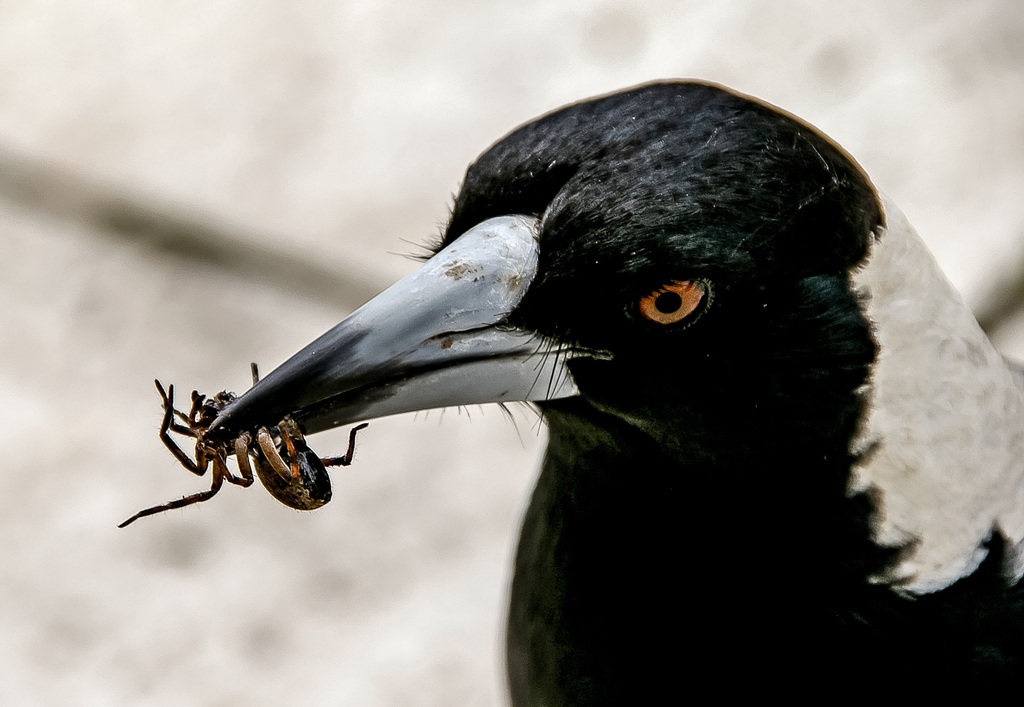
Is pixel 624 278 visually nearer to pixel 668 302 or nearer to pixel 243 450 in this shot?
pixel 668 302

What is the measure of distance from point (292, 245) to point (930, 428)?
181 centimetres

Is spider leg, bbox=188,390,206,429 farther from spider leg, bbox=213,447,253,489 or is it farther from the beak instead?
the beak

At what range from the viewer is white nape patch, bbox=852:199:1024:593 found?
1129 mm

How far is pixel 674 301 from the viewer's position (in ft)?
3.44

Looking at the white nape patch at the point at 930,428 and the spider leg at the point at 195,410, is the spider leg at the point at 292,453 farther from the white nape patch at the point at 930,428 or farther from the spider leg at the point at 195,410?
the white nape patch at the point at 930,428

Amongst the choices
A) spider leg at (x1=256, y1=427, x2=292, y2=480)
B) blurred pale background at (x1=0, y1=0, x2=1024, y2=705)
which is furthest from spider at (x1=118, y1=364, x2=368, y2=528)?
blurred pale background at (x1=0, y1=0, x2=1024, y2=705)

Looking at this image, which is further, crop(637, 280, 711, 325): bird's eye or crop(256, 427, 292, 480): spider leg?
crop(256, 427, 292, 480): spider leg

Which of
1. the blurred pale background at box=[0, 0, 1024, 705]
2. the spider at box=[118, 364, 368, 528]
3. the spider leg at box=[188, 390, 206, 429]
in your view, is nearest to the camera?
the spider at box=[118, 364, 368, 528]

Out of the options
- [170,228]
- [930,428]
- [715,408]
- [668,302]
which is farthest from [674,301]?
[170,228]

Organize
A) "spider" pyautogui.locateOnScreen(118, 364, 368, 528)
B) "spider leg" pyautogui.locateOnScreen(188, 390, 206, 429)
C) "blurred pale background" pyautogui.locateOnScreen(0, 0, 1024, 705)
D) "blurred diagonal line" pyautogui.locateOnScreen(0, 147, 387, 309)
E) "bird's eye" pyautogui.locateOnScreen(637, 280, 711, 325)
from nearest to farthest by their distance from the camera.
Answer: "bird's eye" pyautogui.locateOnScreen(637, 280, 711, 325) < "spider" pyautogui.locateOnScreen(118, 364, 368, 528) < "spider leg" pyautogui.locateOnScreen(188, 390, 206, 429) < "blurred pale background" pyautogui.locateOnScreen(0, 0, 1024, 705) < "blurred diagonal line" pyautogui.locateOnScreen(0, 147, 387, 309)

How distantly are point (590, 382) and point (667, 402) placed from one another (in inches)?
2.6

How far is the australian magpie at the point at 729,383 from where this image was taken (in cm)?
106

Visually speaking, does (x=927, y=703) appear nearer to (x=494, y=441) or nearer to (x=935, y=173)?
(x=494, y=441)

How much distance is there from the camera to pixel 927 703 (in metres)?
1.22
